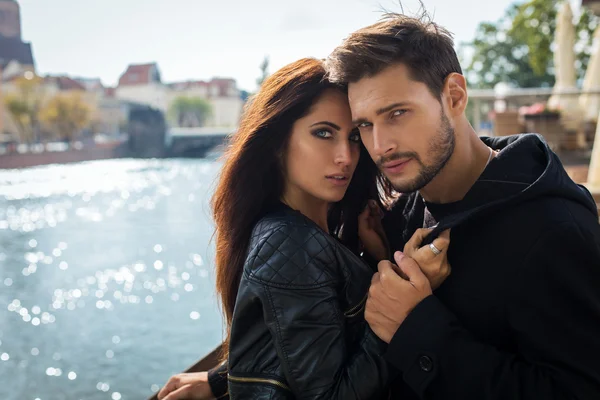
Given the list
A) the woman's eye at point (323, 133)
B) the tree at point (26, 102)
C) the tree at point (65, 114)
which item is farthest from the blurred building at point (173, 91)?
the woman's eye at point (323, 133)

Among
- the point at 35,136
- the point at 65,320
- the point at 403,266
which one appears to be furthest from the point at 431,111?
the point at 35,136

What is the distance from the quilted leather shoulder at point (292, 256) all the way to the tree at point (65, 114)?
151ft

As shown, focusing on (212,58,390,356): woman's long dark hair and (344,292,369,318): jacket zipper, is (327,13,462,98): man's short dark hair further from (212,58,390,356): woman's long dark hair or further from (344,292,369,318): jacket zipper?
(344,292,369,318): jacket zipper

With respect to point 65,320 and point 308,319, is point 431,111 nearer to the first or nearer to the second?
point 308,319

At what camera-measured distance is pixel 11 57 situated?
188 ft

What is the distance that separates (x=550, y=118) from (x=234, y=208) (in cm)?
614

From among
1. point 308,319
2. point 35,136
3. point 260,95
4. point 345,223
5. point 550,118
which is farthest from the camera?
point 35,136

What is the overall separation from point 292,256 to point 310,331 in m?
0.17

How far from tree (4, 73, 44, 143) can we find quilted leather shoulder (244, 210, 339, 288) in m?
45.8

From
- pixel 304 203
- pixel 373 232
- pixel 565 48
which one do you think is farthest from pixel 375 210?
pixel 565 48

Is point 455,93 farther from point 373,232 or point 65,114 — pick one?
point 65,114

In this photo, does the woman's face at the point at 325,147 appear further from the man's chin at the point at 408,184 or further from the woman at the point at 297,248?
the man's chin at the point at 408,184

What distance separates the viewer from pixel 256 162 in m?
1.64

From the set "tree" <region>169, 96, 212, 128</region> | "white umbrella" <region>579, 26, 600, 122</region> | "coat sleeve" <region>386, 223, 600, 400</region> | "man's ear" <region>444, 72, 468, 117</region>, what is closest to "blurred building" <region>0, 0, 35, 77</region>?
"tree" <region>169, 96, 212, 128</region>
